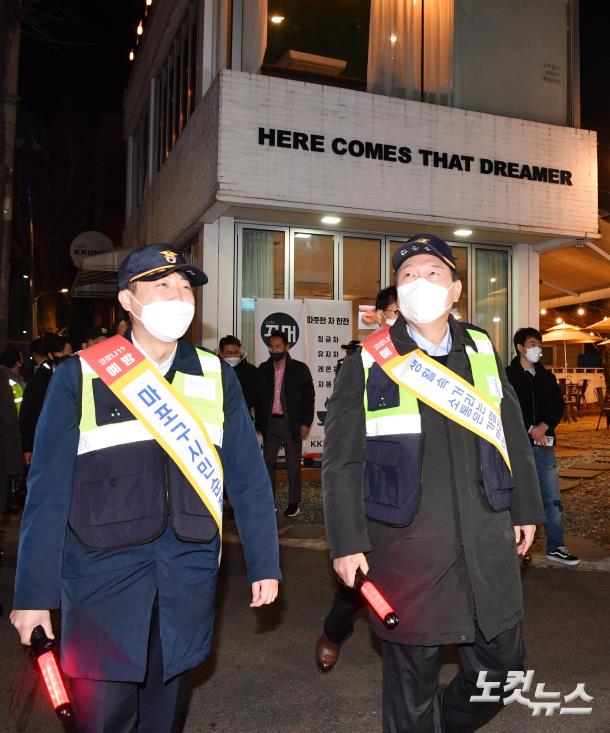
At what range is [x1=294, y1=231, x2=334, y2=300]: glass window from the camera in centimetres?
1191

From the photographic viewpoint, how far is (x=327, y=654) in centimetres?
428

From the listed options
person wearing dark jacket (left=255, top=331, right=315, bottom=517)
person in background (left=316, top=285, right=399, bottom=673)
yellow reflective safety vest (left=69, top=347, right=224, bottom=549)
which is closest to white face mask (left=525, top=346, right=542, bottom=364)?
person in background (left=316, top=285, right=399, bottom=673)

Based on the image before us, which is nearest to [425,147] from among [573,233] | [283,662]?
[573,233]

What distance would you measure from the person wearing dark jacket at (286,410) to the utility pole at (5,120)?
6.52 m

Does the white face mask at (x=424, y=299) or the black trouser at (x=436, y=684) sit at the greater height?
the white face mask at (x=424, y=299)

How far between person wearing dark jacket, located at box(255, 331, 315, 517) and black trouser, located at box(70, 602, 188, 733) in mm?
6291

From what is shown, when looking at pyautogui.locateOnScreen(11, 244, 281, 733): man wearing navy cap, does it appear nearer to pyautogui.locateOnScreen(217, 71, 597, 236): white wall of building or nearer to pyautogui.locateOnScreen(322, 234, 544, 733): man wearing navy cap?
pyautogui.locateOnScreen(322, 234, 544, 733): man wearing navy cap

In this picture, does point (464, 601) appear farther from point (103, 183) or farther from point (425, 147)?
point (103, 183)

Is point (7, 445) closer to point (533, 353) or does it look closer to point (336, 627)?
point (336, 627)

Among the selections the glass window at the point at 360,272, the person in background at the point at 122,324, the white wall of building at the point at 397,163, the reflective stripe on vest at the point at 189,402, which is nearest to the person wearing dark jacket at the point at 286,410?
the person in background at the point at 122,324

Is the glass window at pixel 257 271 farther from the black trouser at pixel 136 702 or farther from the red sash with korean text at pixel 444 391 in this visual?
the black trouser at pixel 136 702

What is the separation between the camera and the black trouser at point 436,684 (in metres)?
2.62

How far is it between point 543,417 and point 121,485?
16.4ft

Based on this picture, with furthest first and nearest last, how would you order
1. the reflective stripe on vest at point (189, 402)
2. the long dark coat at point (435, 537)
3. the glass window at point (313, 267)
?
1. the glass window at point (313, 267)
2. the long dark coat at point (435, 537)
3. the reflective stripe on vest at point (189, 402)
